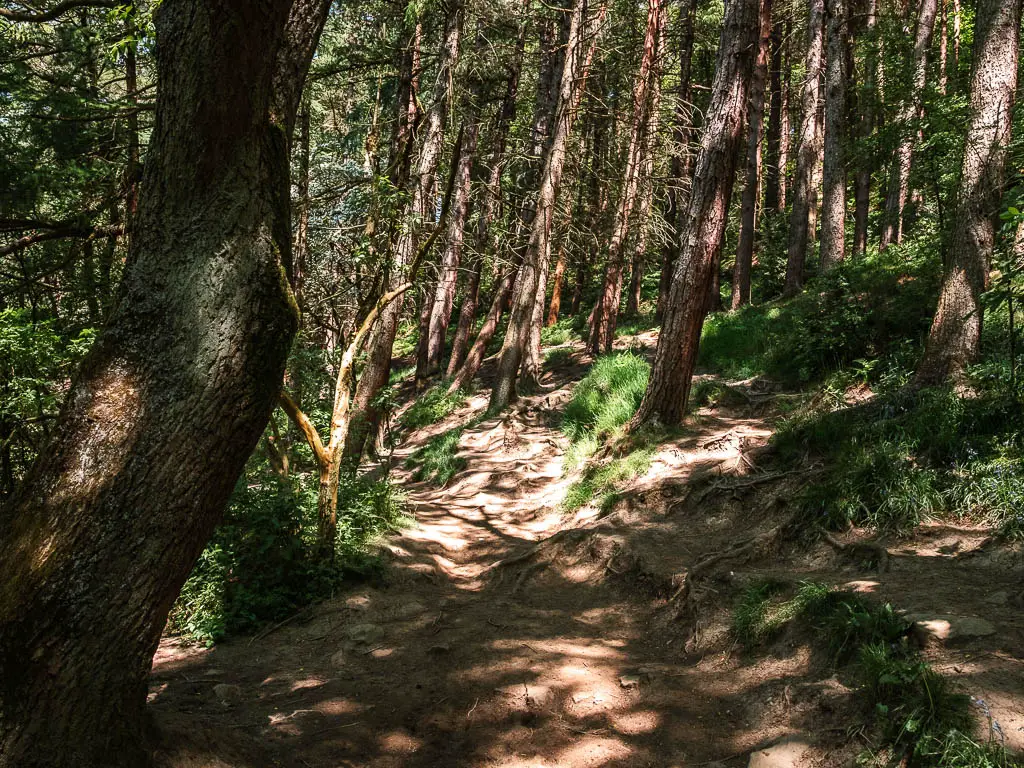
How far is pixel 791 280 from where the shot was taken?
50.8ft

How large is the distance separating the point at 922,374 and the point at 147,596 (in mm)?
7080

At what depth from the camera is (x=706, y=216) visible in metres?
8.47

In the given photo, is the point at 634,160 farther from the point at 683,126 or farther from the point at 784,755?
the point at 784,755

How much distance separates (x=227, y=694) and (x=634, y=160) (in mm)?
12493

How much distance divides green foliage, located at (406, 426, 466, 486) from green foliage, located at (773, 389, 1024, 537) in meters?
5.92

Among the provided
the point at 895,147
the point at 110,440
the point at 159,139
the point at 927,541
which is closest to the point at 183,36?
the point at 159,139

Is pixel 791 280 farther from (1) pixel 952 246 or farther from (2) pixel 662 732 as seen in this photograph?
(2) pixel 662 732

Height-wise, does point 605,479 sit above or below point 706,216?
below

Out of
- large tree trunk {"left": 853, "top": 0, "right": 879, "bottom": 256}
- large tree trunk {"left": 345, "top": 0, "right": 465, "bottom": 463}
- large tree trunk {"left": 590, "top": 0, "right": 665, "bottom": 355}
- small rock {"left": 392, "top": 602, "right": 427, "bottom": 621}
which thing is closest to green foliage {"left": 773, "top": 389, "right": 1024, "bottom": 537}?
small rock {"left": 392, "top": 602, "right": 427, "bottom": 621}

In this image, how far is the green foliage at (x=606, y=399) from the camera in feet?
32.0

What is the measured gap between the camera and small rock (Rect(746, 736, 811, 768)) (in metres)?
2.98

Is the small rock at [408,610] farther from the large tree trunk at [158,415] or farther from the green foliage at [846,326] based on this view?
the green foliage at [846,326]

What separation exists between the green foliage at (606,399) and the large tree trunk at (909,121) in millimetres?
5268

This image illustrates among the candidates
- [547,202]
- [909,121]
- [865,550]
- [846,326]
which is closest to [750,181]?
[909,121]
